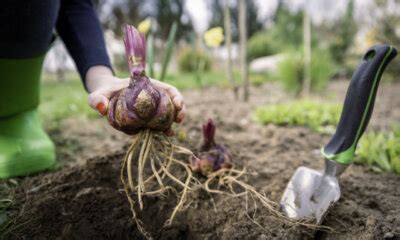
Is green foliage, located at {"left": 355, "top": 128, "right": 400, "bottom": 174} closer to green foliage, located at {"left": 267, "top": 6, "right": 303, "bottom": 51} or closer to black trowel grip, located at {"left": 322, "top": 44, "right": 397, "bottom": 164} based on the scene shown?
black trowel grip, located at {"left": 322, "top": 44, "right": 397, "bottom": 164}

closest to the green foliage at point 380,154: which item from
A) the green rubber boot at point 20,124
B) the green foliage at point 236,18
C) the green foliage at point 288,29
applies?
the green rubber boot at point 20,124

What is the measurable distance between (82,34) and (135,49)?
54 cm

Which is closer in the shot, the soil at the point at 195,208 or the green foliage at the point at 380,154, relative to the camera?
the soil at the point at 195,208

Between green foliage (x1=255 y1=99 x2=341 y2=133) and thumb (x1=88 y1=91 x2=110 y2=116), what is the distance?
1394 mm

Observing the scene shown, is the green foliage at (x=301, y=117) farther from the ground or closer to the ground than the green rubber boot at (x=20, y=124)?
closer to the ground

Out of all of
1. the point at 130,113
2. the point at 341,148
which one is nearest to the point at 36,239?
the point at 130,113

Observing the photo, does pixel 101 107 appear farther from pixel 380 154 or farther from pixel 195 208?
pixel 380 154

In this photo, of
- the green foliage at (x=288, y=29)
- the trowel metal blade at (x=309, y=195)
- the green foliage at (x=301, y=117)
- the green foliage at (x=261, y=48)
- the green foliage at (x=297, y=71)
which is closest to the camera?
the trowel metal blade at (x=309, y=195)

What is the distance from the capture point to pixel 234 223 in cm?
98

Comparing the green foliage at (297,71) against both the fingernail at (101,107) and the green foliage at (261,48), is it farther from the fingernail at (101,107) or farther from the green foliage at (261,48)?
the green foliage at (261,48)

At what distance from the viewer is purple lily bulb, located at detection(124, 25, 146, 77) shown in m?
0.90

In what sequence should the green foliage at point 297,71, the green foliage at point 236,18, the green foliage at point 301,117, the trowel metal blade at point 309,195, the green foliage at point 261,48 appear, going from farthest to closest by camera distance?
the green foliage at point 236,18, the green foliage at point 261,48, the green foliage at point 297,71, the green foliage at point 301,117, the trowel metal blade at point 309,195

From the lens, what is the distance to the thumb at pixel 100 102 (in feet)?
2.95

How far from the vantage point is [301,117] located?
2.14 m
